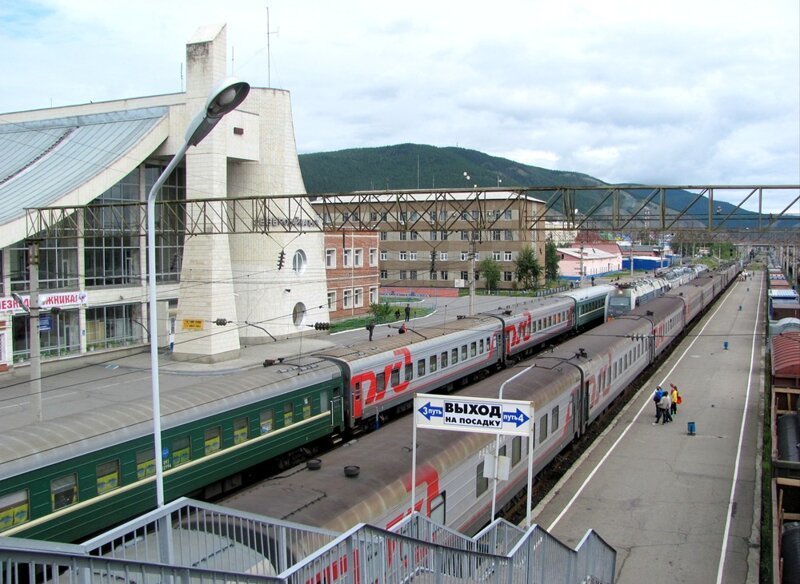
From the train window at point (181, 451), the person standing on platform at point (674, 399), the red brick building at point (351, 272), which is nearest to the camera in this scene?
the train window at point (181, 451)

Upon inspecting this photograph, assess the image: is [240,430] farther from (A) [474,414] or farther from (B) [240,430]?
(A) [474,414]

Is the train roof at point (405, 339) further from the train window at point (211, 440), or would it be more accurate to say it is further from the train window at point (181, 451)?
the train window at point (181, 451)

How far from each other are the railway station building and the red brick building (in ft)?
16.6

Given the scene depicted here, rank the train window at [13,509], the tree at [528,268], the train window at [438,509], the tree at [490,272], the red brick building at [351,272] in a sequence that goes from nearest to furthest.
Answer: the train window at [13,509]
the train window at [438,509]
the red brick building at [351,272]
the tree at [528,268]
the tree at [490,272]

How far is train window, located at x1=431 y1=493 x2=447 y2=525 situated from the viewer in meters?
11.3

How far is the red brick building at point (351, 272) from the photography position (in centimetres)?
4719

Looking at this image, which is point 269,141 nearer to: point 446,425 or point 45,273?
point 45,273

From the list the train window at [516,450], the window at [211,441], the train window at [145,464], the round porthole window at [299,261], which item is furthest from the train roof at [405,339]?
the round porthole window at [299,261]

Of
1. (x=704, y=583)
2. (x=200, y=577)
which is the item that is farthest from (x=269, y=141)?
(x=200, y=577)

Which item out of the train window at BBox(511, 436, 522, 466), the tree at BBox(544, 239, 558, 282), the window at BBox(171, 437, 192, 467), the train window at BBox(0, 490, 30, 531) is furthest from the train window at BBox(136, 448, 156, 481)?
the tree at BBox(544, 239, 558, 282)

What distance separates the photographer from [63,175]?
108 feet

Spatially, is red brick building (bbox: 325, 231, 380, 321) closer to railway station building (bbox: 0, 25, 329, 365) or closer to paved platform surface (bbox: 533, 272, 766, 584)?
railway station building (bbox: 0, 25, 329, 365)

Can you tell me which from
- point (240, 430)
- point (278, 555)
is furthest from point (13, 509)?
point (278, 555)

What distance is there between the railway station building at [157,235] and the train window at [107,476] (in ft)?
53.9
